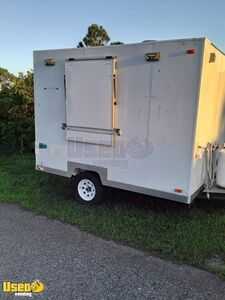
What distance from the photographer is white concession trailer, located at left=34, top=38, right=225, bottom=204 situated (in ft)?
11.6

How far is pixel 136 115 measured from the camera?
12.8ft

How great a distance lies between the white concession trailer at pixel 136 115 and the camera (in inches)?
139

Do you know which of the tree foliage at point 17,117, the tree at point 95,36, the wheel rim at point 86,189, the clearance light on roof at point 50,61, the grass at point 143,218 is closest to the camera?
the grass at point 143,218

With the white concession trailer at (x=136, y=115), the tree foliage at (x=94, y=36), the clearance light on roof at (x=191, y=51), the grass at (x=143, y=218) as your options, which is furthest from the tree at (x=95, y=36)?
the clearance light on roof at (x=191, y=51)

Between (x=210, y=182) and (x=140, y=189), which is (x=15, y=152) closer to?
(x=140, y=189)

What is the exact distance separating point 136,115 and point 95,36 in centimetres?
770

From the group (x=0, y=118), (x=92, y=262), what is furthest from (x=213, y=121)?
(x=0, y=118)

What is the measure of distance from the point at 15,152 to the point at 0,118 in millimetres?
1609

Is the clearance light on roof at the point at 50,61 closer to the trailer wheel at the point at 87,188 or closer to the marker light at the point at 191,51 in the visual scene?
the trailer wheel at the point at 87,188

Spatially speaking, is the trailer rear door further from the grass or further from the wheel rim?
the grass

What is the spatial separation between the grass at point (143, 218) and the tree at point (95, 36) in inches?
263

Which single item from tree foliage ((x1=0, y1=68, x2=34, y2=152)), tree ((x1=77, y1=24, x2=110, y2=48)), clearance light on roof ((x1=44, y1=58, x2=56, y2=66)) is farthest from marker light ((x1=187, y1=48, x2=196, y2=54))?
tree ((x1=77, y1=24, x2=110, y2=48))

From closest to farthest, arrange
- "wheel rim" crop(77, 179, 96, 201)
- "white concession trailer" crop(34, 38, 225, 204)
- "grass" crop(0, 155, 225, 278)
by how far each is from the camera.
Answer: "grass" crop(0, 155, 225, 278), "white concession trailer" crop(34, 38, 225, 204), "wheel rim" crop(77, 179, 96, 201)

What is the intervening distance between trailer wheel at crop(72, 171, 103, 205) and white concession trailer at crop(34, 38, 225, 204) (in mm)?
17
